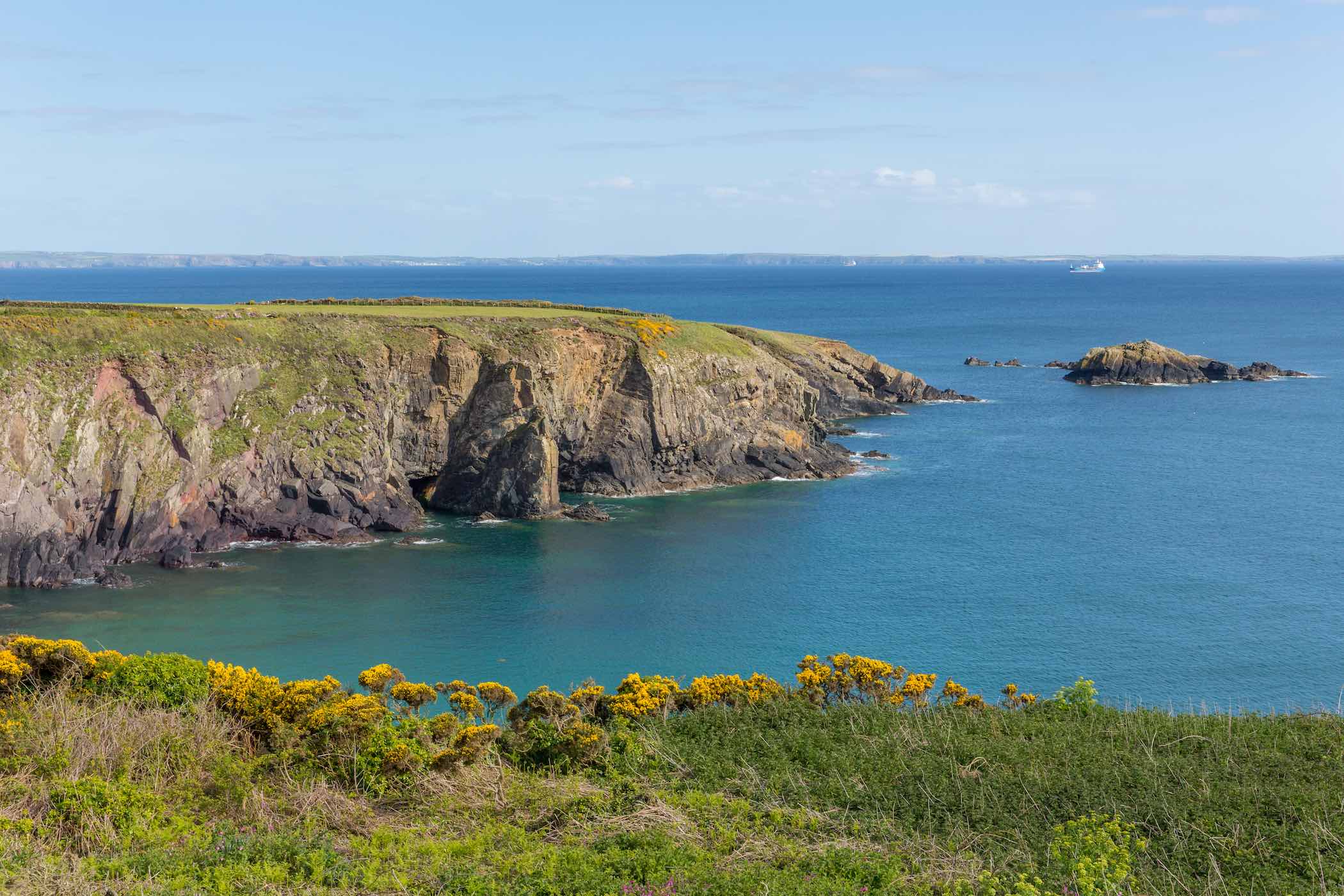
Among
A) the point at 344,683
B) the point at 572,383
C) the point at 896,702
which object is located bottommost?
the point at 344,683

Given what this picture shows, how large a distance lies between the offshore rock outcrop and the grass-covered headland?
339 ft

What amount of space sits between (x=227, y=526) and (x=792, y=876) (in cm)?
4803

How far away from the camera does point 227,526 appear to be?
57344mm

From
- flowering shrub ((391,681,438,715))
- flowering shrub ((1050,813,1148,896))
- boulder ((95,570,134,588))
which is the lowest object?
boulder ((95,570,134,588))

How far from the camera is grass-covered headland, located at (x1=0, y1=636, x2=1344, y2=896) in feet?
53.7

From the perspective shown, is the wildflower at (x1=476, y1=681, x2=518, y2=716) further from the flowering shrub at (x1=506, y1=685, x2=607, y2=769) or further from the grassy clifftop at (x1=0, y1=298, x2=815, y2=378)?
the grassy clifftop at (x1=0, y1=298, x2=815, y2=378)

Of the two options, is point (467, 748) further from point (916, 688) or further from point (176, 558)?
point (176, 558)

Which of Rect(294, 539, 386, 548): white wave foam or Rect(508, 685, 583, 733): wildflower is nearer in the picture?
Rect(508, 685, 583, 733): wildflower

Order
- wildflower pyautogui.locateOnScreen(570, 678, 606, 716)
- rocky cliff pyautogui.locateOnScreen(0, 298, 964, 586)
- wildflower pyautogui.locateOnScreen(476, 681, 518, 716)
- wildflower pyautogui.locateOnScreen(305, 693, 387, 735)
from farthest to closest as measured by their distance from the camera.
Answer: rocky cliff pyautogui.locateOnScreen(0, 298, 964, 586) → wildflower pyautogui.locateOnScreen(476, 681, 518, 716) → wildflower pyautogui.locateOnScreen(570, 678, 606, 716) → wildflower pyautogui.locateOnScreen(305, 693, 387, 735)

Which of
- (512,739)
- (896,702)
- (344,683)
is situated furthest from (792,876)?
(344,683)

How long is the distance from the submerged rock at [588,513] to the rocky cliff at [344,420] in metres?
0.90

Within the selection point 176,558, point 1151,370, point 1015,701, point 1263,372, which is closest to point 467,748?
point 1015,701

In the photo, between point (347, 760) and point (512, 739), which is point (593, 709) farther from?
point (347, 760)

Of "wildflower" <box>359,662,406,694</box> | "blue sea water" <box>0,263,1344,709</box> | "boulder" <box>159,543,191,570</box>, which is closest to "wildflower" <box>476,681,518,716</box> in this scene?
"wildflower" <box>359,662,406,694</box>
